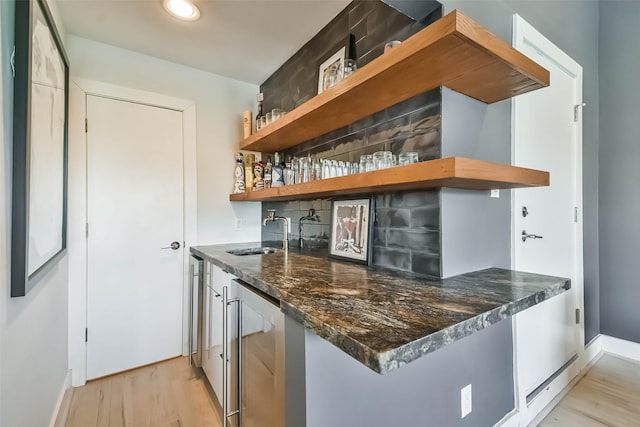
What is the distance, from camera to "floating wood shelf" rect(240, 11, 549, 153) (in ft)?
3.02

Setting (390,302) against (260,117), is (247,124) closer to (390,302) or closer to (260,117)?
(260,117)

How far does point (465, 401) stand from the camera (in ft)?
4.06

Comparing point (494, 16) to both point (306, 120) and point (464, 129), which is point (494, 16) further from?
point (306, 120)

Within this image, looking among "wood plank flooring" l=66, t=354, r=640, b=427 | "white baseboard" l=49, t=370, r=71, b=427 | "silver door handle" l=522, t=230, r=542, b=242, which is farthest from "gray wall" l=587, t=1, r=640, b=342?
"white baseboard" l=49, t=370, r=71, b=427

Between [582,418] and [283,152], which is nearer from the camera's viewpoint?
[582,418]

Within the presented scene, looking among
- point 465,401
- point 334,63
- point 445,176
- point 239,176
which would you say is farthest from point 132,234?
point 465,401

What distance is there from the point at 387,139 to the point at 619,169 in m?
2.22

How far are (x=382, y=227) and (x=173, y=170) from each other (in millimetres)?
1788

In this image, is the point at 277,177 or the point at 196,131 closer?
the point at 277,177

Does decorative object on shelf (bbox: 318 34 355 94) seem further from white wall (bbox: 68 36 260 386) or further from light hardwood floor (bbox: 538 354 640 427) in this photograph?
light hardwood floor (bbox: 538 354 640 427)

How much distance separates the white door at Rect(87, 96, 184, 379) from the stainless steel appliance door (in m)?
1.21

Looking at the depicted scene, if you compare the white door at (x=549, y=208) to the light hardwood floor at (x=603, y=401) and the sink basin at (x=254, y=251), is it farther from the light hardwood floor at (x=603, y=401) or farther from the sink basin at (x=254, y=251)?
the sink basin at (x=254, y=251)

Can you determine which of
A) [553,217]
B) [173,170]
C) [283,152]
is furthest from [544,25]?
[173,170]

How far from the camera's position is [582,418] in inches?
63.0
